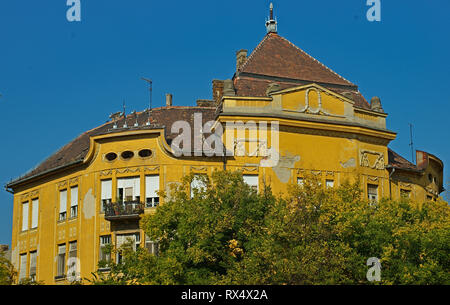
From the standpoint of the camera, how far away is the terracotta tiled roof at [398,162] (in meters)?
43.7

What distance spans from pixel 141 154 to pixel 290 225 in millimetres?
11258

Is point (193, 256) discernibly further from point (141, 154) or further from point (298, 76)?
point (298, 76)

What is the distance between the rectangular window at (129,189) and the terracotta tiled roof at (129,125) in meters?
2.93

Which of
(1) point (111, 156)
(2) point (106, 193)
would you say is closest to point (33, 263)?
(2) point (106, 193)

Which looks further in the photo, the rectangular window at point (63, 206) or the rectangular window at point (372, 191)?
the rectangular window at point (63, 206)

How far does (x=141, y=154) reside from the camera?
39.2 m

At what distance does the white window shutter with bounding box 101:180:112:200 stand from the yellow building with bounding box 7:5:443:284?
2.5 inches

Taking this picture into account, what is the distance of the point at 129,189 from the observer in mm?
39000

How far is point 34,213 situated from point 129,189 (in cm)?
847

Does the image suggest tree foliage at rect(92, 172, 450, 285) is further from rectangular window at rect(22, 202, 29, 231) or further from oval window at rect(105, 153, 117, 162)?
rectangular window at rect(22, 202, 29, 231)

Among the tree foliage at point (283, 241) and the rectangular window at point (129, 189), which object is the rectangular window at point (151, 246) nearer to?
the rectangular window at point (129, 189)

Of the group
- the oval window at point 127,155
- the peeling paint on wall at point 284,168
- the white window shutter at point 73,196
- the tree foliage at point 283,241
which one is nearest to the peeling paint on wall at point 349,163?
the peeling paint on wall at point 284,168

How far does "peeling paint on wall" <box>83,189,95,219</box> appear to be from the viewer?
3971 centimetres

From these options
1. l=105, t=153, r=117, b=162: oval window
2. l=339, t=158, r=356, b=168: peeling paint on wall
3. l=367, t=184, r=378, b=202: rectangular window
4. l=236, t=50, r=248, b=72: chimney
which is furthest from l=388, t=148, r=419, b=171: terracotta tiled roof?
l=105, t=153, r=117, b=162: oval window
